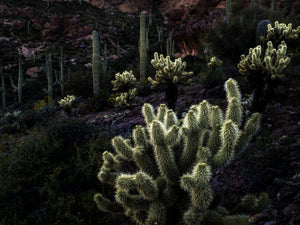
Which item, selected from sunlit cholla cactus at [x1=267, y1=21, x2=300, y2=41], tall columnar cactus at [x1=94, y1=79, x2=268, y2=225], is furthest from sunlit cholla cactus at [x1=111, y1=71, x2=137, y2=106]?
tall columnar cactus at [x1=94, y1=79, x2=268, y2=225]

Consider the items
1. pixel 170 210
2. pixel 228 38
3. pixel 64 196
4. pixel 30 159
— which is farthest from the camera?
pixel 228 38

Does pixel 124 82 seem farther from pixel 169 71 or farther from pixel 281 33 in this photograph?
pixel 281 33

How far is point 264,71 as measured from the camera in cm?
372

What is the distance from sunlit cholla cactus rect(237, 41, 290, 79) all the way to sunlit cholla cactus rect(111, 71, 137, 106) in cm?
448

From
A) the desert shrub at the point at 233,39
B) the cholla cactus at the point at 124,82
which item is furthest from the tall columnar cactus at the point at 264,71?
the cholla cactus at the point at 124,82

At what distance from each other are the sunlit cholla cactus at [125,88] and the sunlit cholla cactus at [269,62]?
448cm

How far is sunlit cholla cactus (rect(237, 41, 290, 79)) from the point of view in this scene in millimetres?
3557

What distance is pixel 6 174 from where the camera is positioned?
3.28 m

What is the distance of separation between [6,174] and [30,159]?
1.55 ft

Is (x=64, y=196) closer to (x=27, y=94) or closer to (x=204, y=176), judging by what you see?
(x=204, y=176)

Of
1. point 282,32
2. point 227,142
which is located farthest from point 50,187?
point 282,32

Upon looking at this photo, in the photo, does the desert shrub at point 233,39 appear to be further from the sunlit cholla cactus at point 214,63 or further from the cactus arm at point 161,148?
the cactus arm at point 161,148

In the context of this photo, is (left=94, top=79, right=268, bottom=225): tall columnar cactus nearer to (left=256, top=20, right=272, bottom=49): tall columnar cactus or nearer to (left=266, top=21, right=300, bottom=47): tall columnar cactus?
(left=266, top=21, right=300, bottom=47): tall columnar cactus

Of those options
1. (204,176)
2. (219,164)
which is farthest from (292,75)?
(204,176)
